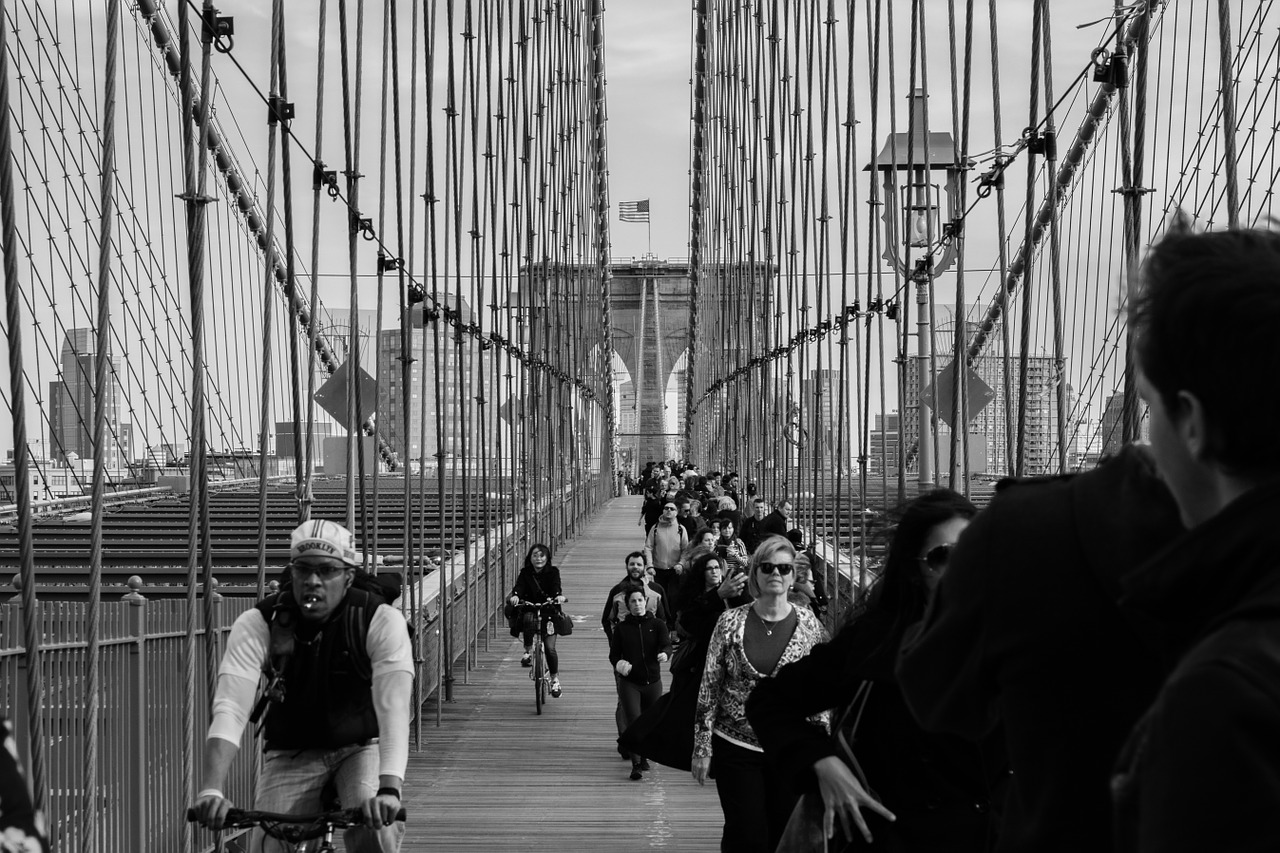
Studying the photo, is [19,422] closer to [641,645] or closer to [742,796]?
[742,796]

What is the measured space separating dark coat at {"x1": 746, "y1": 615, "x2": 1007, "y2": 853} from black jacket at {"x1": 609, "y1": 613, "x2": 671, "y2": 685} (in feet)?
19.3

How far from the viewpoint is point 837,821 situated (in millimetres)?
2910

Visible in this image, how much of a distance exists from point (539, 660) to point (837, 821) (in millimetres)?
7843

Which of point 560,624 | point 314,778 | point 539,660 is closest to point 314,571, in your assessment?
point 314,778

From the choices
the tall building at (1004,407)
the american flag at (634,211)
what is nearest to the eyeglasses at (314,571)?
the tall building at (1004,407)

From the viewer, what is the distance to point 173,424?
22203 mm

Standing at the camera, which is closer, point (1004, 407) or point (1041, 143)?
point (1041, 143)

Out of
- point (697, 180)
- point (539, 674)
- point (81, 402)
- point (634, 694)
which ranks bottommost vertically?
point (539, 674)

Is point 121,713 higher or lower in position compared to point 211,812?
lower

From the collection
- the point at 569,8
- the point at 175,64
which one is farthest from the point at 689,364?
the point at 175,64

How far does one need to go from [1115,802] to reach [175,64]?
1791 cm

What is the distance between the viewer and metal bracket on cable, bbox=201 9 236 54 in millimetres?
5641

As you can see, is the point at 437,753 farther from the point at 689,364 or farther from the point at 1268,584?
the point at 689,364

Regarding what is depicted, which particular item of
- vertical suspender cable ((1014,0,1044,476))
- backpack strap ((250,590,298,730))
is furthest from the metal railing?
vertical suspender cable ((1014,0,1044,476))
